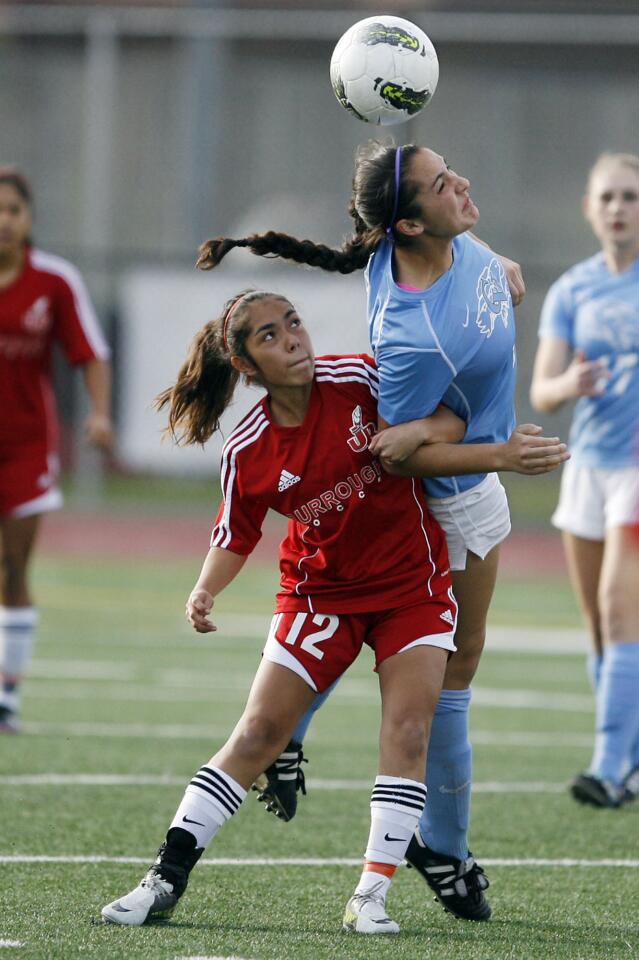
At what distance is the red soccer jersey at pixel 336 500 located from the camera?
13.6ft

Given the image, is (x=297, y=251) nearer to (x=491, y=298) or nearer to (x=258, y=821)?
(x=491, y=298)

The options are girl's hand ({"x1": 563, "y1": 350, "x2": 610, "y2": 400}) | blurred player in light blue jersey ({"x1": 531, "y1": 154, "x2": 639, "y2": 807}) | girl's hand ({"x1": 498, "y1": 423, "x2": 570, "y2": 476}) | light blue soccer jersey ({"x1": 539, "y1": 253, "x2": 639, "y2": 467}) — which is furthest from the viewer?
light blue soccer jersey ({"x1": 539, "y1": 253, "x2": 639, "y2": 467})

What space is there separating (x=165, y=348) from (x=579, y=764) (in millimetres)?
10397

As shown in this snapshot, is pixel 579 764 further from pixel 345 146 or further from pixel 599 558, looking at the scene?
pixel 345 146

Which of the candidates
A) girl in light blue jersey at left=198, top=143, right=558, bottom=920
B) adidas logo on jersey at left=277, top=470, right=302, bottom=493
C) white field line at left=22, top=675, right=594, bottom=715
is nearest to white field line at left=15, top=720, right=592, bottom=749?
white field line at left=22, top=675, right=594, bottom=715

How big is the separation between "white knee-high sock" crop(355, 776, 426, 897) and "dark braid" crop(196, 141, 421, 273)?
132cm

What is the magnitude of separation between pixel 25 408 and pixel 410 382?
3785 millimetres

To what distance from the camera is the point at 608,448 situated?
6.27 meters

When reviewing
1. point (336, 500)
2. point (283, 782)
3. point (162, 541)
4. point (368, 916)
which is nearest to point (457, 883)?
point (368, 916)

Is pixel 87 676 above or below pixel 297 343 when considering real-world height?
below

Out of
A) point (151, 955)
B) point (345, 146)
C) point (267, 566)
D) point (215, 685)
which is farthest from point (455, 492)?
point (345, 146)

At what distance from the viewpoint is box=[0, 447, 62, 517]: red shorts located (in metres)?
7.30

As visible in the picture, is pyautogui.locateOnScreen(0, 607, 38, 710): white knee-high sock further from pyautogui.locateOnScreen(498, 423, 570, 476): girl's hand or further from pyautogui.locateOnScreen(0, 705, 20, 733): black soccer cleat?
pyautogui.locateOnScreen(498, 423, 570, 476): girl's hand

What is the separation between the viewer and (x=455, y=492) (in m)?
4.32
